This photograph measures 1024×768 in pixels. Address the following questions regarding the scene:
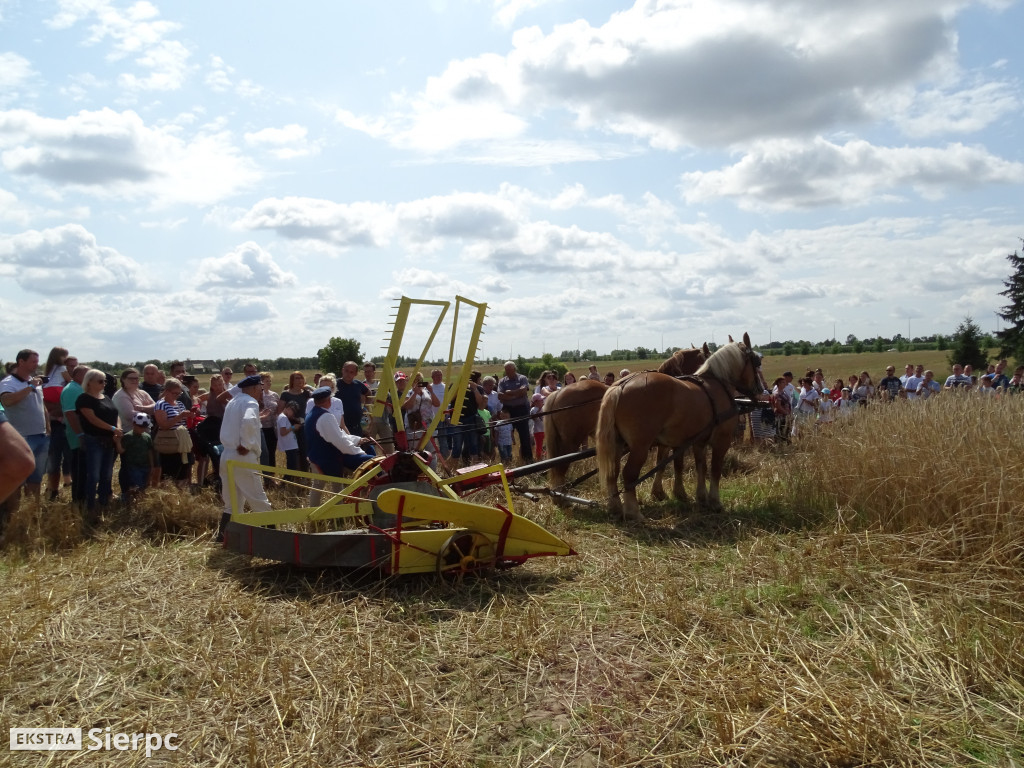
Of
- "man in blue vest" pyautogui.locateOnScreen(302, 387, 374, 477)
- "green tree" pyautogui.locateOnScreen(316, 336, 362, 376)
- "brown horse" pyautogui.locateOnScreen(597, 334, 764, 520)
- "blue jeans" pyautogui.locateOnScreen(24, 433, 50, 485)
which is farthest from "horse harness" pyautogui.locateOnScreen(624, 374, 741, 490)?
"green tree" pyautogui.locateOnScreen(316, 336, 362, 376)

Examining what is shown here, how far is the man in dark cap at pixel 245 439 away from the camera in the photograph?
6312mm

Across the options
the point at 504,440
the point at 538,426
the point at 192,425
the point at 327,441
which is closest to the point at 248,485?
the point at 327,441

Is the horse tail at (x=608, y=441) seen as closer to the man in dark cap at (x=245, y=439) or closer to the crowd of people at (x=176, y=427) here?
the crowd of people at (x=176, y=427)

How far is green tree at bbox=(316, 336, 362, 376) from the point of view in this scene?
19422mm

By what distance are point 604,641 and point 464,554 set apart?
138 centimetres

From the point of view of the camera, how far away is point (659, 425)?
7574 mm

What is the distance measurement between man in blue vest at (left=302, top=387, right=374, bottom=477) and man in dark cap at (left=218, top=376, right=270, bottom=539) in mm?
565

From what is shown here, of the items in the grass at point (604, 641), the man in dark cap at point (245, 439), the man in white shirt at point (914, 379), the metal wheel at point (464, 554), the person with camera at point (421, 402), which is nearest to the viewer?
the grass at point (604, 641)

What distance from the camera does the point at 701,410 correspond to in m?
7.81

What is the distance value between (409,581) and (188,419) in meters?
4.51

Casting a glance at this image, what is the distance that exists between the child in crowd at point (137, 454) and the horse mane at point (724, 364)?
6.21 metres

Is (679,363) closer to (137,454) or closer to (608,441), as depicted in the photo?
(608,441)

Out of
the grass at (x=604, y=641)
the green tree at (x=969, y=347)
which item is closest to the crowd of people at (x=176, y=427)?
the grass at (x=604, y=641)

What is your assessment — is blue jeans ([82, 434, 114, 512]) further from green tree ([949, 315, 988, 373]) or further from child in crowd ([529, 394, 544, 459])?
green tree ([949, 315, 988, 373])
